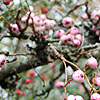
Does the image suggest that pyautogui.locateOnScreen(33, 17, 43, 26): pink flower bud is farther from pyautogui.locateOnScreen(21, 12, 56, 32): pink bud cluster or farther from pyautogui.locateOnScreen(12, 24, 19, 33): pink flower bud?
pyautogui.locateOnScreen(12, 24, 19, 33): pink flower bud

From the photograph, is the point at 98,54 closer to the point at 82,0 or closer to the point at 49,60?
the point at 49,60

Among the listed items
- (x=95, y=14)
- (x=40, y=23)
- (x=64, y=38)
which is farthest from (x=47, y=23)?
(x=95, y=14)

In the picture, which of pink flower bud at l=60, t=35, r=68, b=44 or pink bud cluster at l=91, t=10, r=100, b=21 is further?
pink bud cluster at l=91, t=10, r=100, b=21

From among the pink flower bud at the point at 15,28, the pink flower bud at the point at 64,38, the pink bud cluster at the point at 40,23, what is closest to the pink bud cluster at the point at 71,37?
the pink flower bud at the point at 64,38

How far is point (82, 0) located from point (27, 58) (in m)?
0.65

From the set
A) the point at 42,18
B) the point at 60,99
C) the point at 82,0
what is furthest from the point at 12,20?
the point at 60,99

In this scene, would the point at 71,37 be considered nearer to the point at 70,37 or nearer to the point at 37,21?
the point at 70,37

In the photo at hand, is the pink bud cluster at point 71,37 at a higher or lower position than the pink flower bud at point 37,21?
lower

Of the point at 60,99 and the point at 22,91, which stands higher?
the point at 22,91

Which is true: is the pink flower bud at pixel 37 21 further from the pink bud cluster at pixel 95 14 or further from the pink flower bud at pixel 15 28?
the pink bud cluster at pixel 95 14

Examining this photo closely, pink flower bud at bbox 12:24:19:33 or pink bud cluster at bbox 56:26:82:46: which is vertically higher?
pink flower bud at bbox 12:24:19:33

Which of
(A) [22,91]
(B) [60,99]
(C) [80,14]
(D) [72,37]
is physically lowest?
(B) [60,99]

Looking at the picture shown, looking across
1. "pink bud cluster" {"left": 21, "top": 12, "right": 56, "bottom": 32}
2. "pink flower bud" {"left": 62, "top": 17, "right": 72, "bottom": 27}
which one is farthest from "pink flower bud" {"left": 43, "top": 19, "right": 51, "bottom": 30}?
"pink flower bud" {"left": 62, "top": 17, "right": 72, "bottom": 27}

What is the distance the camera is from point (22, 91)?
1980 mm
